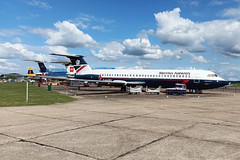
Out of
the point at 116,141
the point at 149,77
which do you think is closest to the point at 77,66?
the point at 149,77

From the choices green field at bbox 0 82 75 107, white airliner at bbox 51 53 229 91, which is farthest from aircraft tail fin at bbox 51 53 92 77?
green field at bbox 0 82 75 107

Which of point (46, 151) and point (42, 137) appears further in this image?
point (42, 137)

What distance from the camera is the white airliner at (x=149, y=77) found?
105 ft

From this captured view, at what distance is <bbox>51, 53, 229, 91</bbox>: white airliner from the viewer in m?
32.0

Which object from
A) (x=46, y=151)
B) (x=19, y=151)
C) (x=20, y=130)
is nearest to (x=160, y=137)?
(x=46, y=151)

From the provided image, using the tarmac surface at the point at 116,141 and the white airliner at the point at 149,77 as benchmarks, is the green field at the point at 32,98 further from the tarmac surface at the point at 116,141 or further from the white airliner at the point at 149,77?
the white airliner at the point at 149,77

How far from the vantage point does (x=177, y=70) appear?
1334 inches

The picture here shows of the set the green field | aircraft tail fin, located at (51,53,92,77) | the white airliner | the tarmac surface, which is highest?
aircraft tail fin, located at (51,53,92,77)

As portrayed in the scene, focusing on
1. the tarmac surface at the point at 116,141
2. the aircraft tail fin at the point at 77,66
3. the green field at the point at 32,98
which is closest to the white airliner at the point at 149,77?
the aircraft tail fin at the point at 77,66

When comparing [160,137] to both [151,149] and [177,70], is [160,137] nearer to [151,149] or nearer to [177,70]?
[151,149]

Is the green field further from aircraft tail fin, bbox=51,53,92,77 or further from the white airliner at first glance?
aircraft tail fin, bbox=51,53,92,77

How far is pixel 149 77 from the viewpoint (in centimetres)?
3475

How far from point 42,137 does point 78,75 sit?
34.6 metres

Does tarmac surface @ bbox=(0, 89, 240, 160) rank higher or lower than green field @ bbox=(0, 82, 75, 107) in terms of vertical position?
higher
